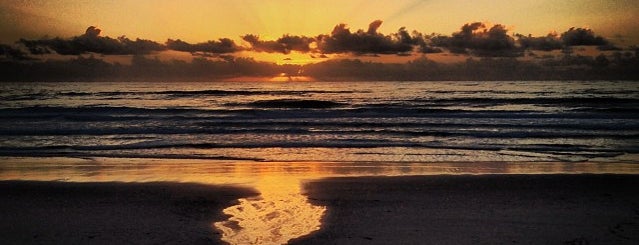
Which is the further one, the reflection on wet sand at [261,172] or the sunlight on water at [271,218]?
the reflection on wet sand at [261,172]

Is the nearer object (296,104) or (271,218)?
(271,218)

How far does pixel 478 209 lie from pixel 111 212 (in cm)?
612

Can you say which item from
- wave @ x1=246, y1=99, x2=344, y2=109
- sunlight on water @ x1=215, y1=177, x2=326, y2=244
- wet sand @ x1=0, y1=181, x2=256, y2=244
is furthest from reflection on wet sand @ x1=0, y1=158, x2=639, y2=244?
wave @ x1=246, y1=99, x2=344, y2=109

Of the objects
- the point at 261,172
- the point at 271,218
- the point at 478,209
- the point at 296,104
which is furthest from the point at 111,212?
the point at 296,104

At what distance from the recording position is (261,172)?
44.2 ft

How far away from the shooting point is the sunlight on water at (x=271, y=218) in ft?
24.3

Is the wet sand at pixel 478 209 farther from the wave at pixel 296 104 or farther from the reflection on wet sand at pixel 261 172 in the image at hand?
the wave at pixel 296 104

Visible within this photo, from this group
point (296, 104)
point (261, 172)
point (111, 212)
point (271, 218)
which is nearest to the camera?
point (271, 218)

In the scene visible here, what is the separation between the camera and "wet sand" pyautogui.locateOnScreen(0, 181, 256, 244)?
7.46 metres

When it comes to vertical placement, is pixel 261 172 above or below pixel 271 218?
below

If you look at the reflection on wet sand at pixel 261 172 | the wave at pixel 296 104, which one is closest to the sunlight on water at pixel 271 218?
the reflection on wet sand at pixel 261 172

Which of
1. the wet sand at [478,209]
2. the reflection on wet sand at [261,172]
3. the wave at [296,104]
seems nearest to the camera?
the wet sand at [478,209]

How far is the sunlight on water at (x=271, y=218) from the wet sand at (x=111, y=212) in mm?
254

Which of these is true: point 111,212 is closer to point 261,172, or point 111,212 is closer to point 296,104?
point 261,172
